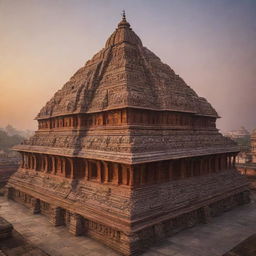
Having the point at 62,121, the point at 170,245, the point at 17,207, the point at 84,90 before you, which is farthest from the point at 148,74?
the point at 17,207

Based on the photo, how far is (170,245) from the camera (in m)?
11.1

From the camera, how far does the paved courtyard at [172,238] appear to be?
10.6 meters

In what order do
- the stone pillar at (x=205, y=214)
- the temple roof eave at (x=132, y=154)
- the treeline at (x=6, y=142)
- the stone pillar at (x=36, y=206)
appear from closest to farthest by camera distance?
the temple roof eave at (x=132, y=154) < the stone pillar at (x=205, y=214) < the stone pillar at (x=36, y=206) < the treeline at (x=6, y=142)

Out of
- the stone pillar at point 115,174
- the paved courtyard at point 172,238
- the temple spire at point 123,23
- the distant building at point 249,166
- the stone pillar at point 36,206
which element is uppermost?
the temple spire at point 123,23

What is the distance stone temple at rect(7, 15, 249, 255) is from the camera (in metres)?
11.4

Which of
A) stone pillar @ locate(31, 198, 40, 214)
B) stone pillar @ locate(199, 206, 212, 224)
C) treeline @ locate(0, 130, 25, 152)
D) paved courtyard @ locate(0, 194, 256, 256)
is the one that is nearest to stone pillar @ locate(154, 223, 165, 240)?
paved courtyard @ locate(0, 194, 256, 256)

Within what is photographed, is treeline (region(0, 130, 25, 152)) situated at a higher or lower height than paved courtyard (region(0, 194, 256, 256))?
higher

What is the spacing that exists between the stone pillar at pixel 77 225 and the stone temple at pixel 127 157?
0.15 ft

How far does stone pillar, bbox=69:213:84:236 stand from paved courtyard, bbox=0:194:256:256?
0.29 metres

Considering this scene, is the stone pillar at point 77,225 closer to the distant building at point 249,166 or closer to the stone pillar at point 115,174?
the stone pillar at point 115,174

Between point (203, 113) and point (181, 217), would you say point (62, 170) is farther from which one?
point (203, 113)

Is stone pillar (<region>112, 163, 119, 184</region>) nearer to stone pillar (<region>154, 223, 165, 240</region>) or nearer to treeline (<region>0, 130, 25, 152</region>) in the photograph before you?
stone pillar (<region>154, 223, 165, 240</region>)

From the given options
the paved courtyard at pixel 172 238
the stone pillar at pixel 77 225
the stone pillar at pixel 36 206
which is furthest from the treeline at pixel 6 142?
the stone pillar at pixel 77 225

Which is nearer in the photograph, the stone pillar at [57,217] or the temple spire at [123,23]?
the stone pillar at [57,217]
